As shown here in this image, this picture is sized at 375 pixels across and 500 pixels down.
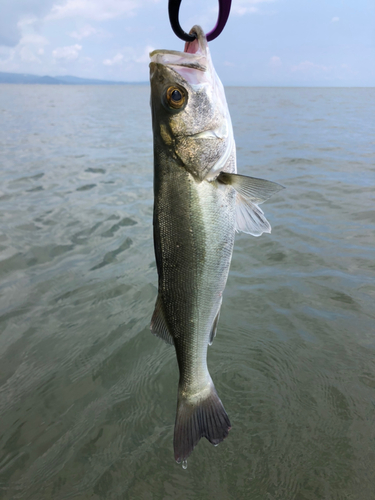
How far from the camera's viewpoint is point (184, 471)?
292 centimetres

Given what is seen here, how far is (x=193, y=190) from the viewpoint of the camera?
1862mm

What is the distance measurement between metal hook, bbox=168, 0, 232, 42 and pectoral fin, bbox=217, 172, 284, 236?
719mm

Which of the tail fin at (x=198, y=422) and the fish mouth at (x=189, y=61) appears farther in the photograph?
the tail fin at (x=198, y=422)

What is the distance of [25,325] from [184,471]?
107 inches

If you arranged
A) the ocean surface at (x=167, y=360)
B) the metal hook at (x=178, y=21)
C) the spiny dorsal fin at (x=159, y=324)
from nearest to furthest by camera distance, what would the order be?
the metal hook at (x=178, y=21) → the spiny dorsal fin at (x=159, y=324) → the ocean surface at (x=167, y=360)

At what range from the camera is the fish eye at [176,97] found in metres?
1.85

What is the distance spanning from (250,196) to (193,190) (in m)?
0.33

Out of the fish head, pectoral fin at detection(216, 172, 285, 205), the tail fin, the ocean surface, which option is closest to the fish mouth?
the fish head

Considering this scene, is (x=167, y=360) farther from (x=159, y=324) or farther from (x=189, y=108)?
(x=189, y=108)

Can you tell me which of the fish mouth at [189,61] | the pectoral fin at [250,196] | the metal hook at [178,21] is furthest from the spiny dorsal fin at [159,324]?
the metal hook at [178,21]

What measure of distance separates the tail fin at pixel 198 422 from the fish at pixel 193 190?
5 centimetres

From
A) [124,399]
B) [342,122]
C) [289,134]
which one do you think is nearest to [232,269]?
[124,399]

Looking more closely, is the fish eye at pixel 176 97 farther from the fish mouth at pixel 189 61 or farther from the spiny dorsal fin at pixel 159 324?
the spiny dorsal fin at pixel 159 324

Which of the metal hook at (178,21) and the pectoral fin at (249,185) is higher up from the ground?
the metal hook at (178,21)
